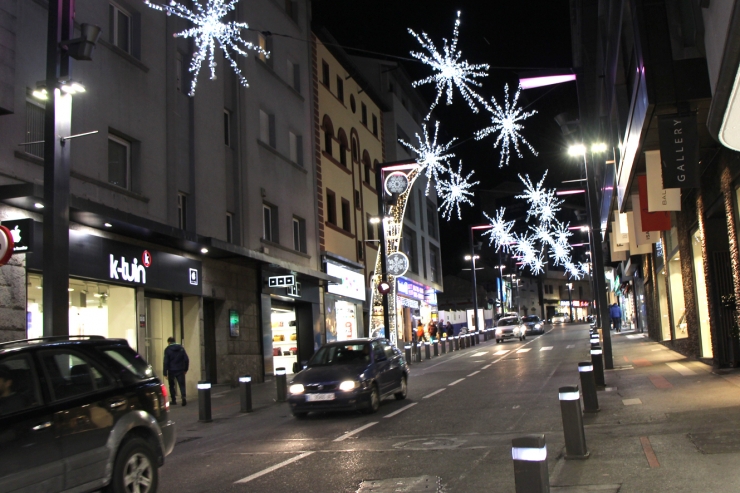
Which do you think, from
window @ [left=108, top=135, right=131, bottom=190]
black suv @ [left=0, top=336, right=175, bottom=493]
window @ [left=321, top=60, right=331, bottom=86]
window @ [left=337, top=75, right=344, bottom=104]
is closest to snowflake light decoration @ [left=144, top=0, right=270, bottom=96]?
window @ [left=108, top=135, right=131, bottom=190]

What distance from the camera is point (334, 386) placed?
44.2ft

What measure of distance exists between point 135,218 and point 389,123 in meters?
29.9

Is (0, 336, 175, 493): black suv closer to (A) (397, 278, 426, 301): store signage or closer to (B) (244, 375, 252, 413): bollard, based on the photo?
(B) (244, 375, 252, 413): bollard

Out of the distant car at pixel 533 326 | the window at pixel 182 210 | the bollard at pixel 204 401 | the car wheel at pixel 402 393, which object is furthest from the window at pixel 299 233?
the distant car at pixel 533 326

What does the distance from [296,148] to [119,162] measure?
1226 centimetres

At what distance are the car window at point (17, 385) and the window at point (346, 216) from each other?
28.5 meters

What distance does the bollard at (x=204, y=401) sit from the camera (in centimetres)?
1445

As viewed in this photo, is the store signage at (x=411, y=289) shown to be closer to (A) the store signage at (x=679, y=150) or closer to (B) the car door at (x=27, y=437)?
(A) the store signage at (x=679, y=150)

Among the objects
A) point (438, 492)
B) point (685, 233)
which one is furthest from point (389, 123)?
point (438, 492)

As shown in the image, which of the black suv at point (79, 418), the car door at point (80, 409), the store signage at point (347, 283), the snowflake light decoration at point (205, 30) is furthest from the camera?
the store signage at point (347, 283)

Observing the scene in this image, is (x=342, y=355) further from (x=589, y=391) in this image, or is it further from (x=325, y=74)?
(x=325, y=74)

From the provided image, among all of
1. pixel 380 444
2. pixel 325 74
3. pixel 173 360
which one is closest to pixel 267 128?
pixel 325 74

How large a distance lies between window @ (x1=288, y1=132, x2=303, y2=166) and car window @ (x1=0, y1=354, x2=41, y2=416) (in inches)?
893

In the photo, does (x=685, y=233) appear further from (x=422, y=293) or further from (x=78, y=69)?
(x=422, y=293)
